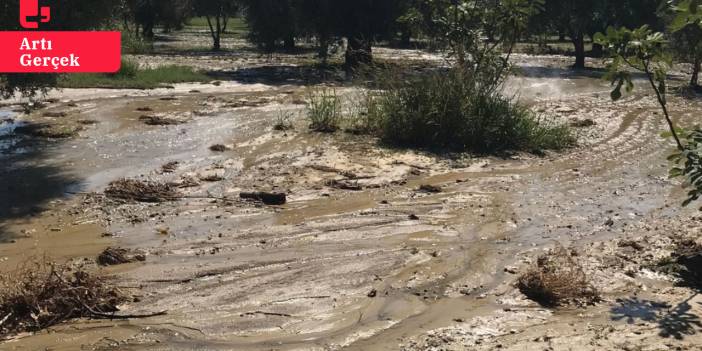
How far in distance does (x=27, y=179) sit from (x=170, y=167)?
1.77 metres

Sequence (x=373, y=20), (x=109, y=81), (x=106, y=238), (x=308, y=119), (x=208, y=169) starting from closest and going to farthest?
1. (x=106, y=238)
2. (x=208, y=169)
3. (x=308, y=119)
4. (x=109, y=81)
5. (x=373, y=20)

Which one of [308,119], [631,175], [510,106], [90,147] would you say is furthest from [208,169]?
[631,175]

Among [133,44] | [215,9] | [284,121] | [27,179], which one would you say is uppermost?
[215,9]

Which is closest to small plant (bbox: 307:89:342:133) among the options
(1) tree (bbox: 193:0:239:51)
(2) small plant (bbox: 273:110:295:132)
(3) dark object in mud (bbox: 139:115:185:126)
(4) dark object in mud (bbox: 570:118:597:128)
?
(2) small plant (bbox: 273:110:295:132)

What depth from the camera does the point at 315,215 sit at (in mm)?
7785

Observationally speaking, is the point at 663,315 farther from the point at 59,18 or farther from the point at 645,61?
the point at 59,18

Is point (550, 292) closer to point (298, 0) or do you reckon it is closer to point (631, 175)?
point (631, 175)

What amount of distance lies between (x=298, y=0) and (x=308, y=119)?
39.6ft

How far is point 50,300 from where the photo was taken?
4934 millimetres

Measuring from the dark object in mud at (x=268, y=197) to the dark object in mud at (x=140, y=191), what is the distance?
0.84 m

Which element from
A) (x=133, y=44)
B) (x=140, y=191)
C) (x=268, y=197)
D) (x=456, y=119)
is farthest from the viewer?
(x=133, y=44)

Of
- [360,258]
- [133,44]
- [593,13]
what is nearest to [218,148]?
[360,258]

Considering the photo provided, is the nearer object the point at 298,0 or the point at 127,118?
the point at 127,118

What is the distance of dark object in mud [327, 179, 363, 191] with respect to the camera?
29.3 ft
